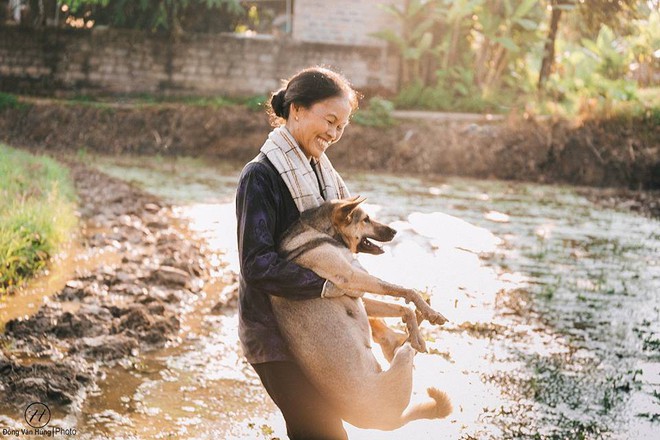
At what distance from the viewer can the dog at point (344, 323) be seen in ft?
9.98

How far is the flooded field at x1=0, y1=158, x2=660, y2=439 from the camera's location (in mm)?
4875

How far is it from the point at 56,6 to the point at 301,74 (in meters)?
21.0

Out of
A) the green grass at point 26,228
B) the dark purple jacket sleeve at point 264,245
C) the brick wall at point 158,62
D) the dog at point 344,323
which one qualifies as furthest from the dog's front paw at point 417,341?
the brick wall at point 158,62

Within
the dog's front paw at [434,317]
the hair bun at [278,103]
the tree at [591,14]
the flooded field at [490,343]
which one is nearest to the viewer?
the dog's front paw at [434,317]

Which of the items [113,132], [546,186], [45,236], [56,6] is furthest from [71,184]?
[56,6]

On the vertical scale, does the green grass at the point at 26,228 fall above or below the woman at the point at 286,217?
below

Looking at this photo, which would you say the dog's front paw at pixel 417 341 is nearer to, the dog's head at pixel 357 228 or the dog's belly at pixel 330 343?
the dog's belly at pixel 330 343

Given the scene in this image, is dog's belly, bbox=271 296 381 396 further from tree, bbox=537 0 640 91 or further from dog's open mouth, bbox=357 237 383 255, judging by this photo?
tree, bbox=537 0 640 91

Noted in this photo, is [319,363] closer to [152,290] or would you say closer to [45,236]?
[152,290]

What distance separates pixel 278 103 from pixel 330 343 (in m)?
0.99

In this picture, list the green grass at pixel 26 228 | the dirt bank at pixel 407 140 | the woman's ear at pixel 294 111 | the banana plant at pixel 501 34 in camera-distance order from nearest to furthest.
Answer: the woman's ear at pixel 294 111
the green grass at pixel 26 228
the dirt bank at pixel 407 140
the banana plant at pixel 501 34

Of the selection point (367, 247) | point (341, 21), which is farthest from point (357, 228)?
point (341, 21)

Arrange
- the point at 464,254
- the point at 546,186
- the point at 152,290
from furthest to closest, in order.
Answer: the point at 546,186, the point at 464,254, the point at 152,290

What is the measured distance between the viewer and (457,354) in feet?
20.6
